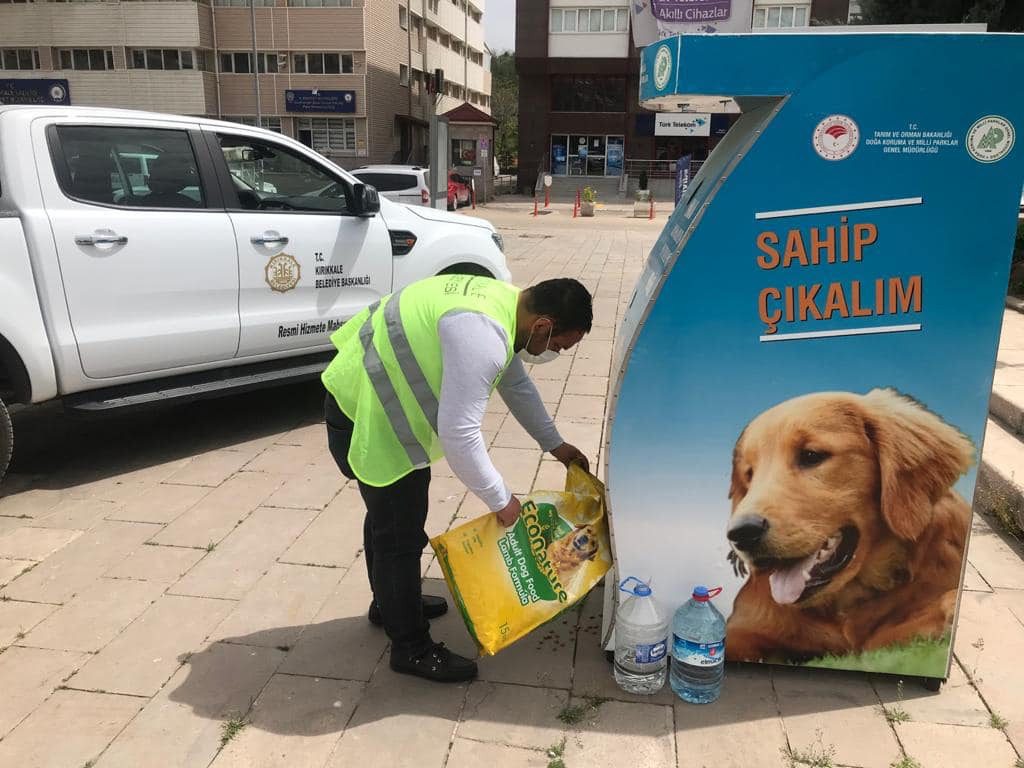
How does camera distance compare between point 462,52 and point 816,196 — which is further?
point 462,52

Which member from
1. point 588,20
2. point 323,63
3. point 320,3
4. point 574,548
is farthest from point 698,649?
point 320,3

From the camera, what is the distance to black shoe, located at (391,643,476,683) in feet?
9.79

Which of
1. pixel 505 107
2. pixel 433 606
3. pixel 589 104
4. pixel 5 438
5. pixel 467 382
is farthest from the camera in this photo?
pixel 505 107

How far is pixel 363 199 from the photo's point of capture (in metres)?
5.77

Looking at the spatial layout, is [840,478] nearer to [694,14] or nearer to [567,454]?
[567,454]

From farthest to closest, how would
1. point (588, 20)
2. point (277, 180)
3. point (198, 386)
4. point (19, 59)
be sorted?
1. point (19, 59)
2. point (588, 20)
3. point (277, 180)
4. point (198, 386)

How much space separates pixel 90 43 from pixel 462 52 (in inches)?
1092

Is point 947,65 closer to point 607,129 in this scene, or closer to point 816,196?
point 816,196

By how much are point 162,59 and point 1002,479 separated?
45.5m

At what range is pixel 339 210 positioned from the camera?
5836mm

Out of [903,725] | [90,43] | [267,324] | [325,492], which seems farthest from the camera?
[90,43]

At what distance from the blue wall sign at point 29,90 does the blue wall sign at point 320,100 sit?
10.2 metres

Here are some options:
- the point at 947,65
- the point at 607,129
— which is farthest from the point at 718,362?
the point at 607,129

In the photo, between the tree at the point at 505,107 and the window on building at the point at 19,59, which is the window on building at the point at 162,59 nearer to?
the window on building at the point at 19,59
